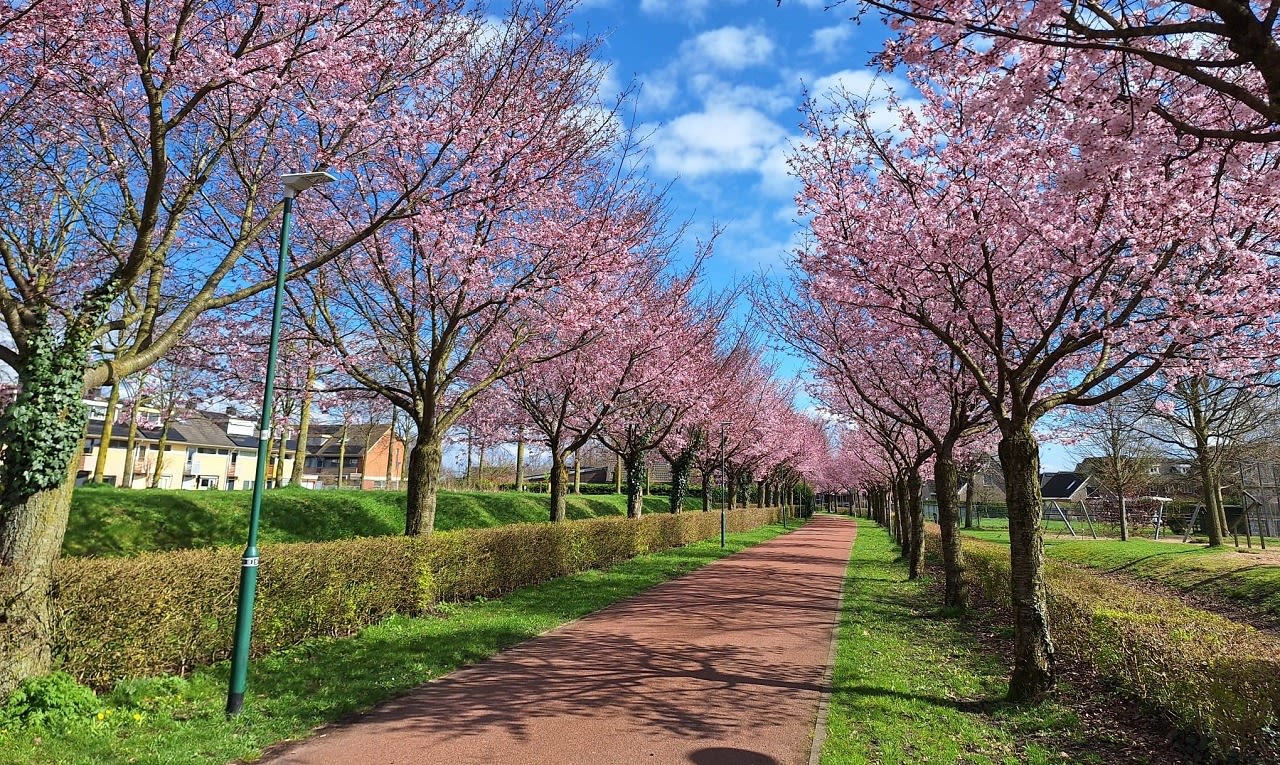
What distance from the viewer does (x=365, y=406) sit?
1936cm

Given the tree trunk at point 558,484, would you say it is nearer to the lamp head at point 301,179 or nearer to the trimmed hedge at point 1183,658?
the trimmed hedge at point 1183,658

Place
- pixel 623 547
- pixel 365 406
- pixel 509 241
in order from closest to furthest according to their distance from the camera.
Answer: pixel 509 241, pixel 623 547, pixel 365 406

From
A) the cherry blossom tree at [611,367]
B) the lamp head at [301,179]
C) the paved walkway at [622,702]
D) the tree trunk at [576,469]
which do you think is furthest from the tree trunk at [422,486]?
the tree trunk at [576,469]

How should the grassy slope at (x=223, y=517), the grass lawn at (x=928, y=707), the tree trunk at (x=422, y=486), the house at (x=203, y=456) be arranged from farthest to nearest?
the house at (x=203, y=456) → the grassy slope at (x=223, y=517) → the tree trunk at (x=422, y=486) → the grass lawn at (x=928, y=707)

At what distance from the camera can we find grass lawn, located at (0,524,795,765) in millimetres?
4590

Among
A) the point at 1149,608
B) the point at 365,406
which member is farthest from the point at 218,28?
the point at 365,406

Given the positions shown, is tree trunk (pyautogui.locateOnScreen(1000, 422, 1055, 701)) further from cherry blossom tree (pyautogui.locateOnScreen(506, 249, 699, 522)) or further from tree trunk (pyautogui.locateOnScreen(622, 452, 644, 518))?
tree trunk (pyautogui.locateOnScreen(622, 452, 644, 518))

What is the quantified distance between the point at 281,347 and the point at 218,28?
20.0ft

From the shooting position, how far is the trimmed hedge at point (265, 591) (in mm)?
5477

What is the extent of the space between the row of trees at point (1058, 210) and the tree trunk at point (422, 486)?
6.87 metres

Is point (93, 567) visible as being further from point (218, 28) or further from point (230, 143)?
point (218, 28)

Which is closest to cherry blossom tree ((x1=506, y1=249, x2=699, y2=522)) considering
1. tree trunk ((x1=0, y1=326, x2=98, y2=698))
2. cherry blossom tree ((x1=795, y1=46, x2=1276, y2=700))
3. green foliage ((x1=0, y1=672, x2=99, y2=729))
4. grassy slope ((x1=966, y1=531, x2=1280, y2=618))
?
cherry blossom tree ((x1=795, y1=46, x2=1276, y2=700))

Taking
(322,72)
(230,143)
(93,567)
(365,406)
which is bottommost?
(93,567)

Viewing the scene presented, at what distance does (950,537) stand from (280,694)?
10.4m
